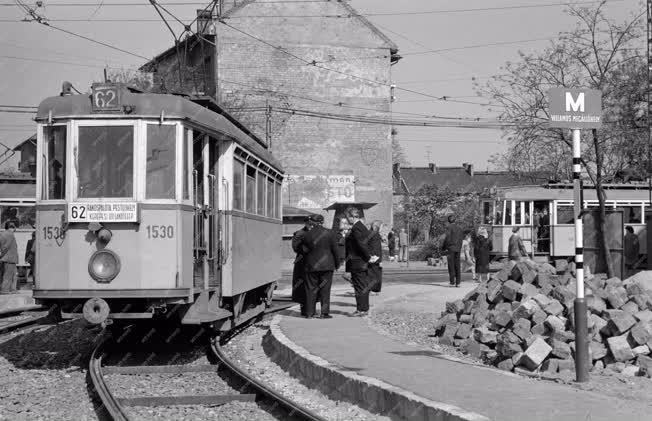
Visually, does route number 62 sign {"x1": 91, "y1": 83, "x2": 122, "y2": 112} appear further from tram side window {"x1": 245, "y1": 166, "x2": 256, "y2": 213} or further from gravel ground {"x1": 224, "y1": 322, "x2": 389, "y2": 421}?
gravel ground {"x1": 224, "y1": 322, "x2": 389, "y2": 421}

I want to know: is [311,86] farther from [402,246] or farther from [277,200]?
[277,200]

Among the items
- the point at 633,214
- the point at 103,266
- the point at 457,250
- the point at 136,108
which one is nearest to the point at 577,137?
the point at 136,108

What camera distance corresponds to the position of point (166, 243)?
1009 centimetres

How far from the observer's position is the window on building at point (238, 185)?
1182 centimetres

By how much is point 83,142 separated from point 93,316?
202cm

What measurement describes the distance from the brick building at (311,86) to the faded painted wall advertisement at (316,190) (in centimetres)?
5

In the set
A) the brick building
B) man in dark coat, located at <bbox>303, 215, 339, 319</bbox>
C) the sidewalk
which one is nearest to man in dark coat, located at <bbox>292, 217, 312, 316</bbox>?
man in dark coat, located at <bbox>303, 215, 339, 319</bbox>

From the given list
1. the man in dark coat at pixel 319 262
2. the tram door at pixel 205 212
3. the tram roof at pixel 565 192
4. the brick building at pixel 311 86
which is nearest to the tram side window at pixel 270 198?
the man in dark coat at pixel 319 262

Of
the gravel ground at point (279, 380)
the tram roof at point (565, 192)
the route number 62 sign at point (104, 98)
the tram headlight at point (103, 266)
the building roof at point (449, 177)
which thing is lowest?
the gravel ground at point (279, 380)

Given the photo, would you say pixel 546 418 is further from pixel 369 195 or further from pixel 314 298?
pixel 369 195

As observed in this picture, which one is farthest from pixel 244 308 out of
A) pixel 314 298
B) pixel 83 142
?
pixel 83 142

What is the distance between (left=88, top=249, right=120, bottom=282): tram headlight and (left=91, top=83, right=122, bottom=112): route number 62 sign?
65.5 inches

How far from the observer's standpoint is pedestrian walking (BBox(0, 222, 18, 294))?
21.2 m

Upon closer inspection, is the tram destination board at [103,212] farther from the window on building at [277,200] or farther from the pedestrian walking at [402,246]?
the pedestrian walking at [402,246]
